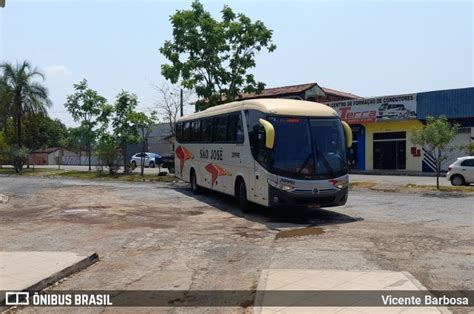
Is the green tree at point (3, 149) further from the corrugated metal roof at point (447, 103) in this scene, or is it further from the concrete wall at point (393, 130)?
the corrugated metal roof at point (447, 103)

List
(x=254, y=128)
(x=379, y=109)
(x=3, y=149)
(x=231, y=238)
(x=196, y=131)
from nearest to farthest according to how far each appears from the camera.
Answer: (x=231, y=238), (x=254, y=128), (x=196, y=131), (x=379, y=109), (x=3, y=149)

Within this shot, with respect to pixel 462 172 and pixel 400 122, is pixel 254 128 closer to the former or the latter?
pixel 462 172

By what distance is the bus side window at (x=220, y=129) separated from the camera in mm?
16227

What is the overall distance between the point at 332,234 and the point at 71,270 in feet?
18.3

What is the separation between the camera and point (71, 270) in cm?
758

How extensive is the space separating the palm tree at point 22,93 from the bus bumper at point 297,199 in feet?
120

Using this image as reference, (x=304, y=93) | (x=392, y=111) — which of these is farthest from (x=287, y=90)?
(x=392, y=111)

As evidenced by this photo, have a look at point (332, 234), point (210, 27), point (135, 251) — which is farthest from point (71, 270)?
point (210, 27)

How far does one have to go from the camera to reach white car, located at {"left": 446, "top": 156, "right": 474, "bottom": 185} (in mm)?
23641

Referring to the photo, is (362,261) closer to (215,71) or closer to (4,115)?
(215,71)

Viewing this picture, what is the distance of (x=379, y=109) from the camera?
1564 inches

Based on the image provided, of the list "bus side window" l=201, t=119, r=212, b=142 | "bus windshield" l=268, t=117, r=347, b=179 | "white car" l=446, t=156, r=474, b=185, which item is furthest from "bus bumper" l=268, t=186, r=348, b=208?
"white car" l=446, t=156, r=474, b=185

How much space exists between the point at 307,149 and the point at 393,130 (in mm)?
28940

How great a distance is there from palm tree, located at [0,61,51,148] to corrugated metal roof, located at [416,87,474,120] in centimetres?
3186
